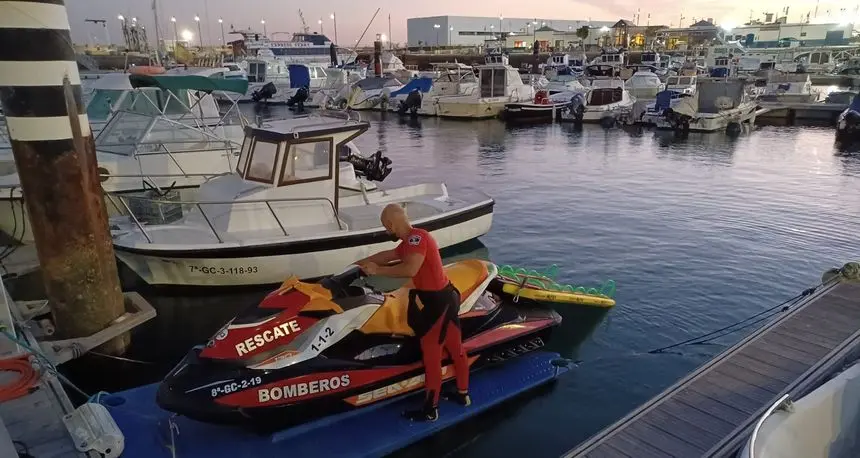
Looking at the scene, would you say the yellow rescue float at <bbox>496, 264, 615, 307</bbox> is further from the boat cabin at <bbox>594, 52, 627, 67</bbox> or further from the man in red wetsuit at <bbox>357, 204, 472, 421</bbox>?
the boat cabin at <bbox>594, 52, 627, 67</bbox>

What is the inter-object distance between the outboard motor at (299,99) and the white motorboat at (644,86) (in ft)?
71.7

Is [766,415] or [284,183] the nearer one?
[766,415]

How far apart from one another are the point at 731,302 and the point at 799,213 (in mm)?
6424

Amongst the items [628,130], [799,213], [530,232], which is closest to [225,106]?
[628,130]

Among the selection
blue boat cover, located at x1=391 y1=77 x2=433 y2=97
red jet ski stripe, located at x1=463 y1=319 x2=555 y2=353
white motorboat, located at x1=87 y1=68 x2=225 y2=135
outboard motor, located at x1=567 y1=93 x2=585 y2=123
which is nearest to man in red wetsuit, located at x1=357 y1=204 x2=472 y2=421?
red jet ski stripe, located at x1=463 y1=319 x2=555 y2=353

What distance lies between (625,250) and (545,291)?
4657 mm

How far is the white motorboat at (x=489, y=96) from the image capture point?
1280 inches

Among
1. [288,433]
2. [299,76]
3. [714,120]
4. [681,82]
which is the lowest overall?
[288,433]

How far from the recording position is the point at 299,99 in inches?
1535

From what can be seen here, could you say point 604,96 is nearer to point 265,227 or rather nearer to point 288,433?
point 265,227

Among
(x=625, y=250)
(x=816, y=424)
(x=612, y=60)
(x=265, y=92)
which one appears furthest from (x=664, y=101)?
(x=816, y=424)

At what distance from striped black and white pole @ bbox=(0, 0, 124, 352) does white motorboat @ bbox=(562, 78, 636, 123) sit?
28357mm

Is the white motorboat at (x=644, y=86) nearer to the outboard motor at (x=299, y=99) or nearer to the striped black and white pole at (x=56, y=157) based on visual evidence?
the outboard motor at (x=299, y=99)

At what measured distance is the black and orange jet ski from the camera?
175 inches
